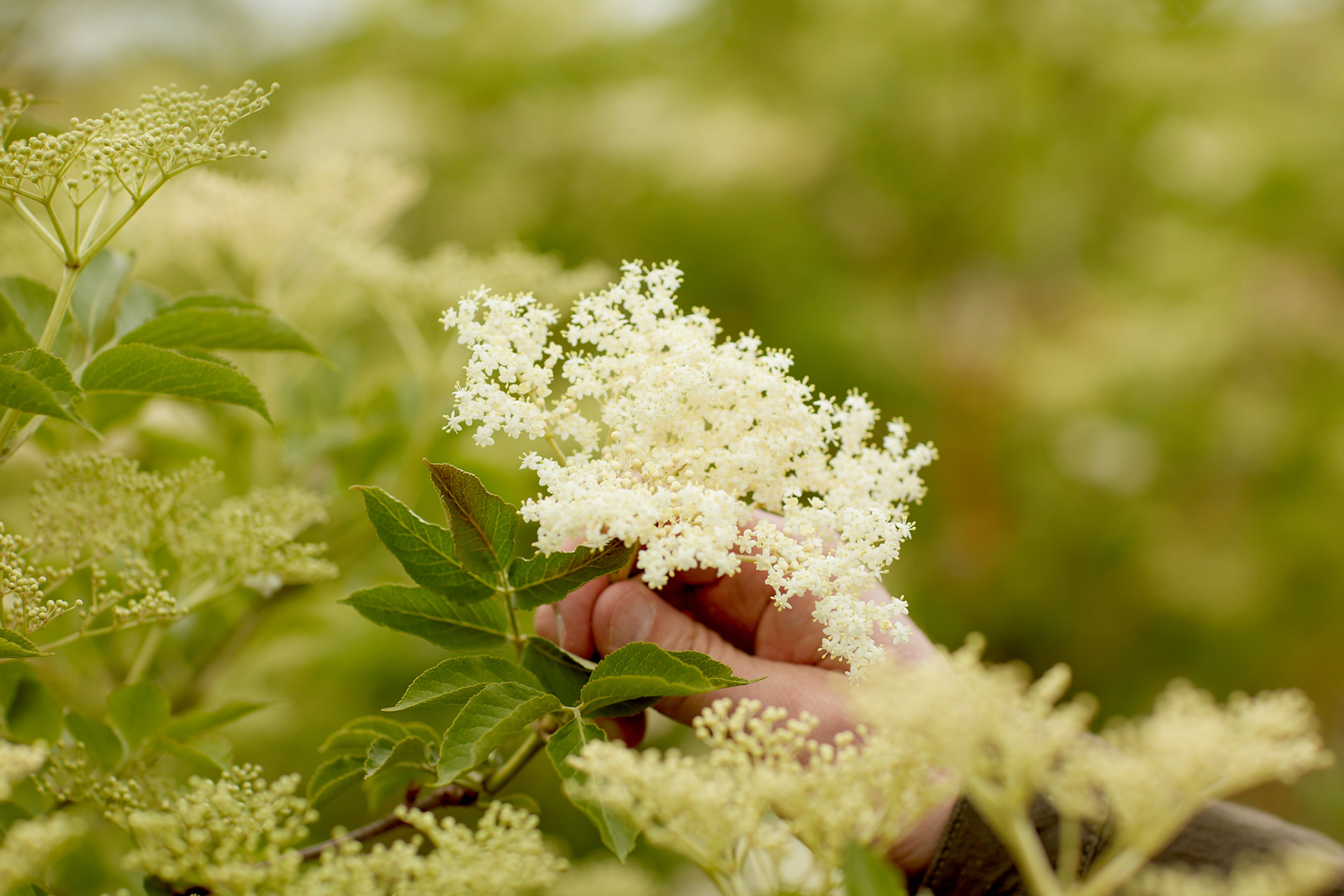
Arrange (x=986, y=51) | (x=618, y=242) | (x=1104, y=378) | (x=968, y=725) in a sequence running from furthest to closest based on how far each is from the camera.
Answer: (x=986, y=51) < (x=1104, y=378) < (x=618, y=242) < (x=968, y=725)

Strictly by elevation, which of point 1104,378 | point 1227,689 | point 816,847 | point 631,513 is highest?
point 1104,378

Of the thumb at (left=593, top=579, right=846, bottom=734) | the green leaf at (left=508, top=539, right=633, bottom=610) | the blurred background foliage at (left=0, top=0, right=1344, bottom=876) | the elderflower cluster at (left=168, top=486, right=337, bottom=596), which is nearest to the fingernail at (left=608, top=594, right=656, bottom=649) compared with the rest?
the thumb at (left=593, top=579, right=846, bottom=734)

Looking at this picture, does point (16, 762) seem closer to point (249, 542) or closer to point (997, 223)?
point (249, 542)

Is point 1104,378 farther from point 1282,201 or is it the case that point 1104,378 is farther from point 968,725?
point 968,725

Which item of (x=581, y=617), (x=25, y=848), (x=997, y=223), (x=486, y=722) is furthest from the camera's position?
(x=997, y=223)

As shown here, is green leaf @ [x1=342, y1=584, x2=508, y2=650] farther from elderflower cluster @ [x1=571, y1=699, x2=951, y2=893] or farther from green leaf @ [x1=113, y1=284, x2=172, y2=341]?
green leaf @ [x1=113, y1=284, x2=172, y2=341]

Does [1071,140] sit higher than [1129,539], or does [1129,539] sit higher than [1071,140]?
[1071,140]

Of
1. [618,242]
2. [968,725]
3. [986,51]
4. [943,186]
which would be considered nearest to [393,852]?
[968,725]

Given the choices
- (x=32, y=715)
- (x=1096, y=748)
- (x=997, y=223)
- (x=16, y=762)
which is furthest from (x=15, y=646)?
(x=997, y=223)
